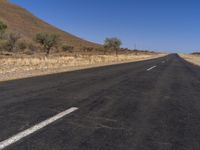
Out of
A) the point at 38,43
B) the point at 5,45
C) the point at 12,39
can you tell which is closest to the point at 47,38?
the point at 12,39

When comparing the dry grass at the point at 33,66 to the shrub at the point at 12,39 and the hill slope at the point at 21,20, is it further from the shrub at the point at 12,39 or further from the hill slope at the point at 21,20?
the hill slope at the point at 21,20

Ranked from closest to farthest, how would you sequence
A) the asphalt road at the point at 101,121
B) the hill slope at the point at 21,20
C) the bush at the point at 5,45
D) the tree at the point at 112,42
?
the asphalt road at the point at 101,121, the bush at the point at 5,45, the tree at the point at 112,42, the hill slope at the point at 21,20

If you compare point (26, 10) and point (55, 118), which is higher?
point (26, 10)

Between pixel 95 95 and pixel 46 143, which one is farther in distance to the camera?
pixel 95 95

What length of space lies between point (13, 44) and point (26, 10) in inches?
4769

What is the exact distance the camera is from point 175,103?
820 centimetres

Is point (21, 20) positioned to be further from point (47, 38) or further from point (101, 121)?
point (101, 121)

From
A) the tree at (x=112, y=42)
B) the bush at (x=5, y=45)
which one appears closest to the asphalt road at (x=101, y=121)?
the bush at (x=5, y=45)

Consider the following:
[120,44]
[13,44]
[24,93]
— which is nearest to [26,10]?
[120,44]

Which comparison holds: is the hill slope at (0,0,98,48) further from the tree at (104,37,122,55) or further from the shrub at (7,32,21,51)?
the shrub at (7,32,21,51)

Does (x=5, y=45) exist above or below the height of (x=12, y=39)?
below

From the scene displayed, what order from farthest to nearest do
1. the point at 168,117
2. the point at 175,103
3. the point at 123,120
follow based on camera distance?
1. the point at 175,103
2. the point at 168,117
3. the point at 123,120

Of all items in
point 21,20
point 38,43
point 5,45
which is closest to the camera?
point 5,45

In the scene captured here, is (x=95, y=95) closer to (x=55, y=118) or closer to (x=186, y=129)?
(x=55, y=118)
